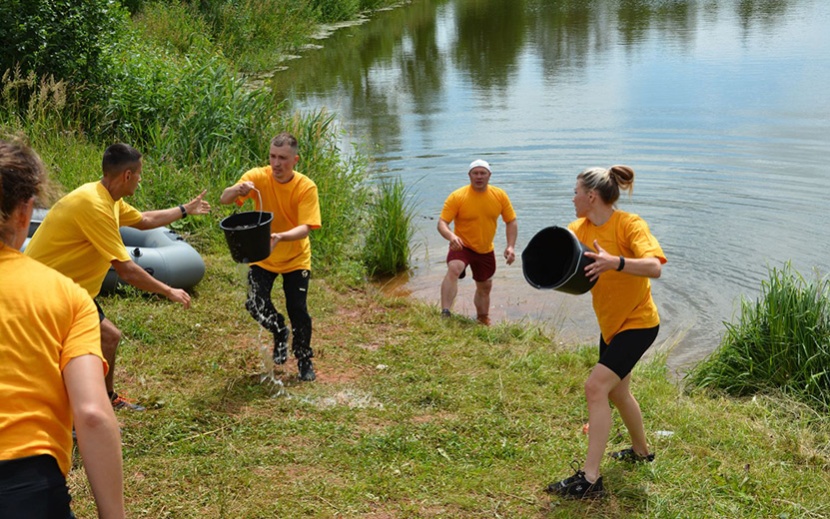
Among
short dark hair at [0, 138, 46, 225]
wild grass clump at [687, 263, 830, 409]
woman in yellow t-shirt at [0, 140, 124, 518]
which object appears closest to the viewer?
woman in yellow t-shirt at [0, 140, 124, 518]

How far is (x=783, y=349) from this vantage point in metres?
7.43

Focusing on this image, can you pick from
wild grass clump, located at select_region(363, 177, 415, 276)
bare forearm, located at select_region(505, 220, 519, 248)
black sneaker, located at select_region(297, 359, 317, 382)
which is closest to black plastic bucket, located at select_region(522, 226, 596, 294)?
black sneaker, located at select_region(297, 359, 317, 382)

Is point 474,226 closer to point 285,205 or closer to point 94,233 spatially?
point 285,205

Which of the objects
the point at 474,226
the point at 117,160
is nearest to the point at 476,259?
the point at 474,226

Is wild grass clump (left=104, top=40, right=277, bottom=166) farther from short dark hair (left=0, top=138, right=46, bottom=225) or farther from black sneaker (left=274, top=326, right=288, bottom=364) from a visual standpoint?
short dark hair (left=0, top=138, right=46, bottom=225)

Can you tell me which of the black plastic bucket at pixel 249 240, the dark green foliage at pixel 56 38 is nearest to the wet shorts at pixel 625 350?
the black plastic bucket at pixel 249 240

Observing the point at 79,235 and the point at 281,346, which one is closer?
the point at 79,235

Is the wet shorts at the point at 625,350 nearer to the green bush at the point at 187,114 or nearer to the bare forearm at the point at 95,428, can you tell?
the bare forearm at the point at 95,428

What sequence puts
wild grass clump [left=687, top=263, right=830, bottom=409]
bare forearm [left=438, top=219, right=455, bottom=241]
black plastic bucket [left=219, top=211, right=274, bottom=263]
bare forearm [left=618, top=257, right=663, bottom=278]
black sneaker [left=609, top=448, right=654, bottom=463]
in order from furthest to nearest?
bare forearm [left=438, top=219, right=455, bottom=241]
wild grass clump [left=687, top=263, right=830, bottom=409]
black plastic bucket [left=219, top=211, right=274, bottom=263]
black sneaker [left=609, top=448, right=654, bottom=463]
bare forearm [left=618, top=257, right=663, bottom=278]

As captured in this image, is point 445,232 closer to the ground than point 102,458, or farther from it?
closer to the ground

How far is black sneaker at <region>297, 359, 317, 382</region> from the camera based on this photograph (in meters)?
6.92

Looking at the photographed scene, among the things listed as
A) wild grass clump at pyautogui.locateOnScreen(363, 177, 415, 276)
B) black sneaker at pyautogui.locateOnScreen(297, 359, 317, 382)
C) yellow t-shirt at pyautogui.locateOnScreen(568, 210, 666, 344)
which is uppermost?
yellow t-shirt at pyautogui.locateOnScreen(568, 210, 666, 344)

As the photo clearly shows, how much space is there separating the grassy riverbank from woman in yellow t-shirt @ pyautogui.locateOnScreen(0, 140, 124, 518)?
244cm

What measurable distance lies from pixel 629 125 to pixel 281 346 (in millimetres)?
12289
